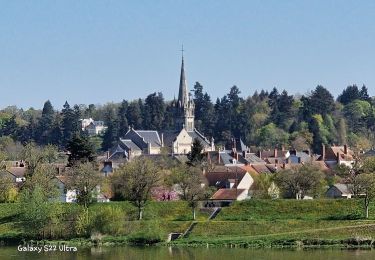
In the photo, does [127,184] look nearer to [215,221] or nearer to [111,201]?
[111,201]

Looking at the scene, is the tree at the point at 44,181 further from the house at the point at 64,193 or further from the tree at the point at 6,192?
the tree at the point at 6,192

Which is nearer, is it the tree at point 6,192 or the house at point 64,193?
the tree at point 6,192

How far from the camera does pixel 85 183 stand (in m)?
71.6

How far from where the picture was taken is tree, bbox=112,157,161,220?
71312mm

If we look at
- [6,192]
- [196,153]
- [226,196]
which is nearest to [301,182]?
[226,196]

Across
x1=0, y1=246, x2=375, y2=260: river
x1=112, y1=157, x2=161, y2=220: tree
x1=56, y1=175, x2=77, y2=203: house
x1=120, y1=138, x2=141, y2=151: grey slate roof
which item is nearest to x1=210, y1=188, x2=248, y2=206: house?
x1=112, y1=157, x2=161, y2=220: tree

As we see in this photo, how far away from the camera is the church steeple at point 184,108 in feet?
490

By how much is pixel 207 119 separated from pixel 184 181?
89229 mm

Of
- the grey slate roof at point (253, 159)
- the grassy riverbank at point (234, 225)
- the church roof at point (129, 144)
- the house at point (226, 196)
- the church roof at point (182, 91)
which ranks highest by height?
the church roof at point (182, 91)

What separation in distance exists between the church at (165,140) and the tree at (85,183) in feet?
164

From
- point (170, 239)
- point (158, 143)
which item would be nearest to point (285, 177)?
point (170, 239)

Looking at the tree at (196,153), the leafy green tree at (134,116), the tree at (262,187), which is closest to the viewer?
the tree at (262,187)

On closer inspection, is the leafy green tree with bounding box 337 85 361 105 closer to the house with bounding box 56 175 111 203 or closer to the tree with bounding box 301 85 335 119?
the tree with bounding box 301 85 335 119

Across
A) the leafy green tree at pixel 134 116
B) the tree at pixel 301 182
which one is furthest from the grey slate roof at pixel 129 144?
the tree at pixel 301 182
